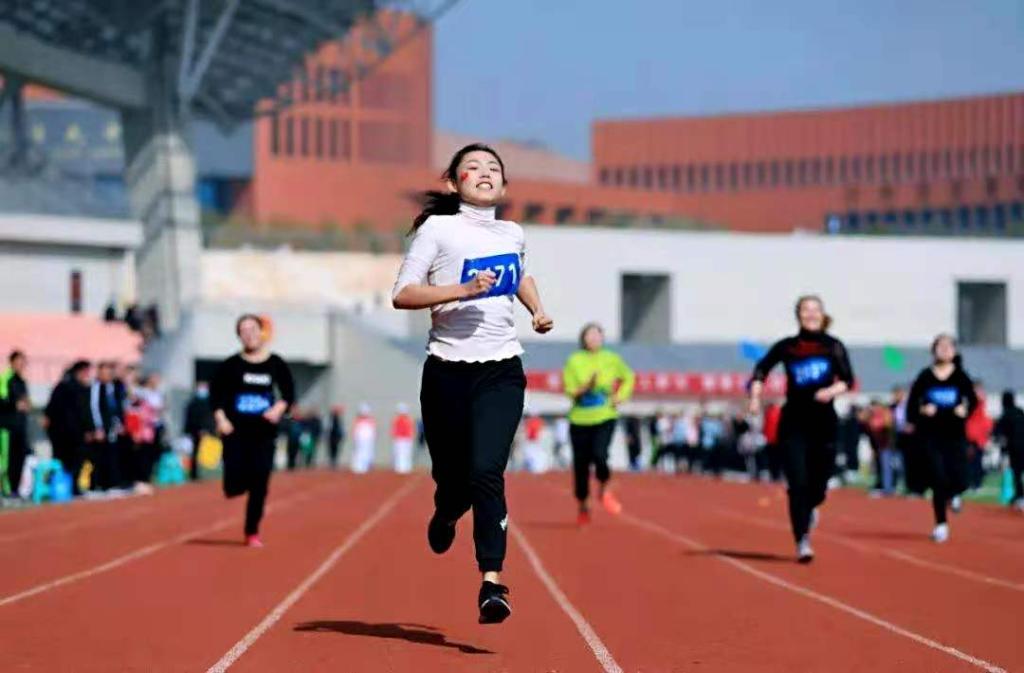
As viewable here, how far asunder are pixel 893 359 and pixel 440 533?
6944cm

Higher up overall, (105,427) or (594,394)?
(594,394)

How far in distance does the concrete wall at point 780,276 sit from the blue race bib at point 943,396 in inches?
Answer: 2319

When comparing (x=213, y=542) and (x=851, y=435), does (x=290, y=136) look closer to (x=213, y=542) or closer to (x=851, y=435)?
(x=851, y=435)

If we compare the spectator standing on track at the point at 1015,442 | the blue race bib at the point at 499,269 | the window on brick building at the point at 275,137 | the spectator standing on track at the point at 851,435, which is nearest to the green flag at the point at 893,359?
the spectator standing on track at the point at 851,435

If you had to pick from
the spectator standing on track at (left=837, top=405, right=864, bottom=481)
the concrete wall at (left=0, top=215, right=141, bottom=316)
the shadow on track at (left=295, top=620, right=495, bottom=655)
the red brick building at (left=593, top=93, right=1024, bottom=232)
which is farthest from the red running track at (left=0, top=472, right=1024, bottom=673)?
the red brick building at (left=593, top=93, right=1024, bottom=232)

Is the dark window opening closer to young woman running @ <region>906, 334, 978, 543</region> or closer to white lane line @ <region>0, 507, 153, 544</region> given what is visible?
white lane line @ <region>0, 507, 153, 544</region>

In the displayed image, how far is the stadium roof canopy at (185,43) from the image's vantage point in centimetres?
6119

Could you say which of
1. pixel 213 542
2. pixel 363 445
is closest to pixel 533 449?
pixel 363 445

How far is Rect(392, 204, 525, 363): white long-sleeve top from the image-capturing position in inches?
400

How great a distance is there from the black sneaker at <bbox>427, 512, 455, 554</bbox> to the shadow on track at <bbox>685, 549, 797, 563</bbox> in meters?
6.96

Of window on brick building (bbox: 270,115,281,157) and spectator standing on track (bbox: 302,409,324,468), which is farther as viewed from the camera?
window on brick building (bbox: 270,115,281,157)

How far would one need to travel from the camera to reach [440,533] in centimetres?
1074

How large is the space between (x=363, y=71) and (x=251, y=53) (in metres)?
4.47

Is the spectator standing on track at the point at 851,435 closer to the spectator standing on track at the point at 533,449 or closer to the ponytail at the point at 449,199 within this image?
the spectator standing on track at the point at 533,449
